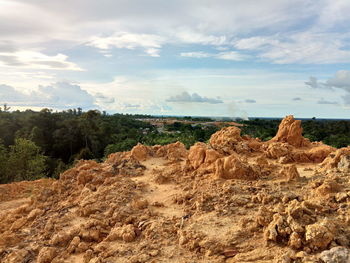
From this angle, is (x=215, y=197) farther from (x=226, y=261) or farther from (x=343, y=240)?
(x=343, y=240)

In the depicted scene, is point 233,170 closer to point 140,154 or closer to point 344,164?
point 344,164

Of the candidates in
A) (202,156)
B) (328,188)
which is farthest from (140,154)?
(328,188)

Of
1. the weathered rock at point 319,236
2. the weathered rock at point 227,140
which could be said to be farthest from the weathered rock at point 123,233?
the weathered rock at point 227,140

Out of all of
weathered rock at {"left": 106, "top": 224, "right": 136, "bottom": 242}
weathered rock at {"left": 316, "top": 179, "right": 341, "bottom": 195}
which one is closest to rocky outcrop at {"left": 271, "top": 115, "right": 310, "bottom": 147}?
weathered rock at {"left": 316, "top": 179, "right": 341, "bottom": 195}

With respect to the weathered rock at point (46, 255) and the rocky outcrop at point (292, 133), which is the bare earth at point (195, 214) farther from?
the rocky outcrop at point (292, 133)

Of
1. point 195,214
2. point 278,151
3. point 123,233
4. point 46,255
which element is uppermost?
point 278,151

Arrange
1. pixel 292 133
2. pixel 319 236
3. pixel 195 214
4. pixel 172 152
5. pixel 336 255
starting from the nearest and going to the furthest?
pixel 336 255 < pixel 319 236 < pixel 195 214 < pixel 292 133 < pixel 172 152

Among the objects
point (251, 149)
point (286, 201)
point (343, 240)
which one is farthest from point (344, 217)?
point (251, 149)

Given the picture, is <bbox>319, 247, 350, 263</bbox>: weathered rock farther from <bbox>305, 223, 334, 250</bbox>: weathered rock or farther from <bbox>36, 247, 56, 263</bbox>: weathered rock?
<bbox>36, 247, 56, 263</bbox>: weathered rock

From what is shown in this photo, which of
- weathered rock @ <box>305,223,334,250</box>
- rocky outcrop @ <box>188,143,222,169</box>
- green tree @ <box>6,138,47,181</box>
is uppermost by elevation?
rocky outcrop @ <box>188,143,222,169</box>

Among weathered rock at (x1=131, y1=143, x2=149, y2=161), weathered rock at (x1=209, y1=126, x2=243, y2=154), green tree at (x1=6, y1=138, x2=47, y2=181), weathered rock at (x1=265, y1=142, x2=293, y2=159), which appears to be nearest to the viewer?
weathered rock at (x1=265, y1=142, x2=293, y2=159)

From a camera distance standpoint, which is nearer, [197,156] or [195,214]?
[195,214]

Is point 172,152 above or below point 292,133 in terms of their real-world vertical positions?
below

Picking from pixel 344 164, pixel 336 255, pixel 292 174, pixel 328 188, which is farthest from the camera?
pixel 344 164
